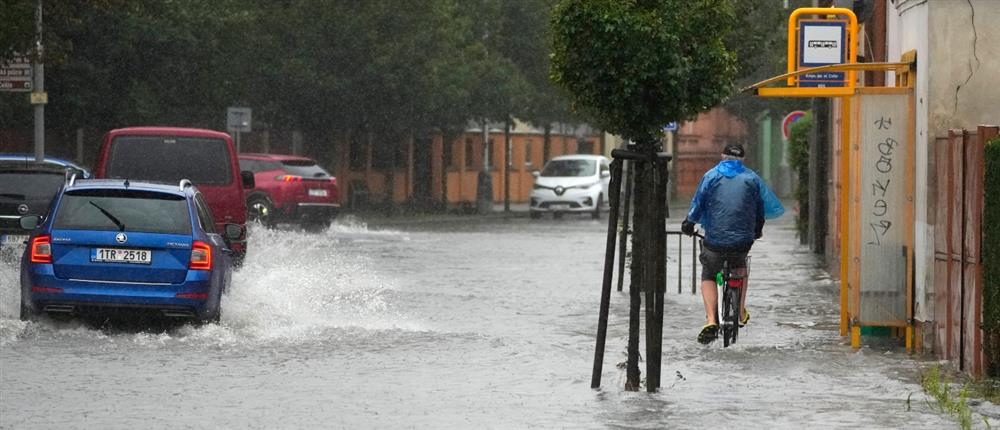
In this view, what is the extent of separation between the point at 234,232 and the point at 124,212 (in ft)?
5.73

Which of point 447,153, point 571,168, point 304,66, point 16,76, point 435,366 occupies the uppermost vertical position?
point 304,66

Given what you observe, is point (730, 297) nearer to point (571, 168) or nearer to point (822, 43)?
point (822, 43)

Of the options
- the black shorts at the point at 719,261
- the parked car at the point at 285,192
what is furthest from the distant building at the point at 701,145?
the black shorts at the point at 719,261

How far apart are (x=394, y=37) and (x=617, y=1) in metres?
36.7

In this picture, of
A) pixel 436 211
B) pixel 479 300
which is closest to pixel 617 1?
pixel 479 300

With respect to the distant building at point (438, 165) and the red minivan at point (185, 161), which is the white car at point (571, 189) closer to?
the distant building at point (438, 165)

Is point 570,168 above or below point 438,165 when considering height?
below

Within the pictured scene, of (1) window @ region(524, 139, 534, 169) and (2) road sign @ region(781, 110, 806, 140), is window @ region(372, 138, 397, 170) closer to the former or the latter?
(1) window @ region(524, 139, 534, 169)

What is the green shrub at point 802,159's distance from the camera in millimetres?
32594

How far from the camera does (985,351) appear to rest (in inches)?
472

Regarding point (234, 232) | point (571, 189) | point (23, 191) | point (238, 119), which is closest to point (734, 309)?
point (234, 232)

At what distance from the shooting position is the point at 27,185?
2241 cm

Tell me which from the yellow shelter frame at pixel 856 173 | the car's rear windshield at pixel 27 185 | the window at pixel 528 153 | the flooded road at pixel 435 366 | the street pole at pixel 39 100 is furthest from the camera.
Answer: the window at pixel 528 153

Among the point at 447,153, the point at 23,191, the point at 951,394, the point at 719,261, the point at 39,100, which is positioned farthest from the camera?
the point at 447,153
